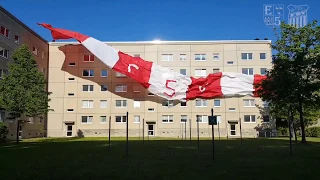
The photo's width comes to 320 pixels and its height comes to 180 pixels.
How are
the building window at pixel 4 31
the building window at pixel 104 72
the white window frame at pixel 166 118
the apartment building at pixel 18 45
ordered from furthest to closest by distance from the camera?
the building window at pixel 104 72, the white window frame at pixel 166 118, the apartment building at pixel 18 45, the building window at pixel 4 31

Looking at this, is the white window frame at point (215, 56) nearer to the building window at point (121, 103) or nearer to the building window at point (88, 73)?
the building window at point (121, 103)

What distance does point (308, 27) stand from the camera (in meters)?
35.1

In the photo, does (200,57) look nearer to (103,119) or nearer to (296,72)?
(103,119)

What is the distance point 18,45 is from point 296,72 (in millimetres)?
37482

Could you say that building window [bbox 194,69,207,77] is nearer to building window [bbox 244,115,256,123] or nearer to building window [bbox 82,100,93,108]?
building window [bbox 244,115,256,123]

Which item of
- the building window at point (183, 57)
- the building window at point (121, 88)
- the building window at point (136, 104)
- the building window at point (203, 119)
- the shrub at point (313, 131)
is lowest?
the shrub at point (313, 131)

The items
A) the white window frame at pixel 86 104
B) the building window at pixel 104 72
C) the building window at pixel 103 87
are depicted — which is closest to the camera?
the white window frame at pixel 86 104

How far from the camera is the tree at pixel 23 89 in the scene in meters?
39.0

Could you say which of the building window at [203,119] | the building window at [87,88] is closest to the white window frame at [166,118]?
the building window at [203,119]

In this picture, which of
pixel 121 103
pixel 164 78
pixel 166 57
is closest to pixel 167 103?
pixel 164 78

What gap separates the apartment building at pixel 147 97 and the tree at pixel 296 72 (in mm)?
25378

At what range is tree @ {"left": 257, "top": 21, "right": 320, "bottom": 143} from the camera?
106 ft

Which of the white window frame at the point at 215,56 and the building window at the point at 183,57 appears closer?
the white window frame at the point at 215,56

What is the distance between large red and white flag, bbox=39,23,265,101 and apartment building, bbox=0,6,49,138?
386 centimetres
